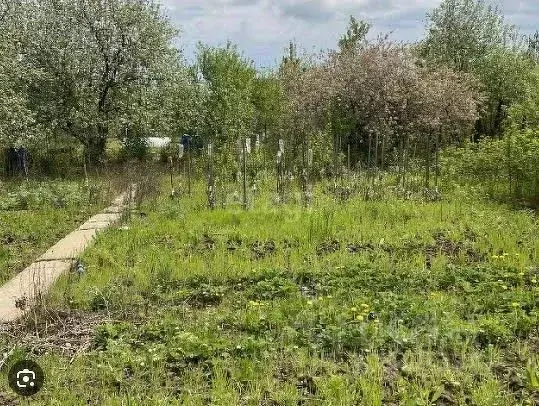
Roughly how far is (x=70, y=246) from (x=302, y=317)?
15.1ft

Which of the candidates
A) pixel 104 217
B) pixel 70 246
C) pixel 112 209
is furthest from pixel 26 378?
pixel 112 209

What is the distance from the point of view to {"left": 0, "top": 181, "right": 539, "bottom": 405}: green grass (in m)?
3.89

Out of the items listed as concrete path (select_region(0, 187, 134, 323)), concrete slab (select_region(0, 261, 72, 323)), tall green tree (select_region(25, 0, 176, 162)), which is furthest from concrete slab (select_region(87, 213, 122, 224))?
tall green tree (select_region(25, 0, 176, 162))

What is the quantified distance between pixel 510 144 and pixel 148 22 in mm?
11441

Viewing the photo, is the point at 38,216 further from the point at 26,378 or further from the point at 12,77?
the point at 26,378

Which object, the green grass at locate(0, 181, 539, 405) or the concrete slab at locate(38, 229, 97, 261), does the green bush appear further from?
the concrete slab at locate(38, 229, 97, 261)

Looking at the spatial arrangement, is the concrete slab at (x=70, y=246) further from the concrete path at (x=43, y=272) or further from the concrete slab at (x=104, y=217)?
the concrete slab at (x=104, y=217)

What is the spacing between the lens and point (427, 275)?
6.07m

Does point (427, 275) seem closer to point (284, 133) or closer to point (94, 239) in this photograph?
point (94, 239)

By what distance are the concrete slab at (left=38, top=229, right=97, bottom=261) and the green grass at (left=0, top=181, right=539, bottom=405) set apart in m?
0.33

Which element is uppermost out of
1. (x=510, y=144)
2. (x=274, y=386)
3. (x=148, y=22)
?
(x=148, y=22)

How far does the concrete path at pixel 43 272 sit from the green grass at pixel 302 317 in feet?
0.84

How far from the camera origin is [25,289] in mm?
6227

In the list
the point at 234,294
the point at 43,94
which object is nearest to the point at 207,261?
the point at 234,294
